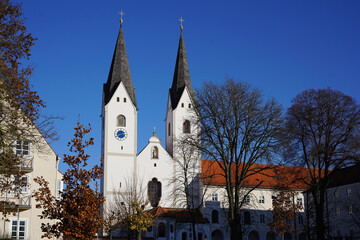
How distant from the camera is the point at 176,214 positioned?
57500 mm

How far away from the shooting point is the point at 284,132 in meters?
31.1

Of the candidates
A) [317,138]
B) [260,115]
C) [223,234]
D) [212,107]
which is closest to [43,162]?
[212,107]

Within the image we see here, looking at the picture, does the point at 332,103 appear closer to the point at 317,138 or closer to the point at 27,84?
the point at 317,138

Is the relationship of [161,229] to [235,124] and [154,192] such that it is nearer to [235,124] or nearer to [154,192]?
[154,192]

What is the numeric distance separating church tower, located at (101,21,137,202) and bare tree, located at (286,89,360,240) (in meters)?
27.0

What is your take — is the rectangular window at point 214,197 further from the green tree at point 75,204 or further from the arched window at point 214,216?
the green tree at point 75,204

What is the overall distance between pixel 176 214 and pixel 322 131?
1049 inches

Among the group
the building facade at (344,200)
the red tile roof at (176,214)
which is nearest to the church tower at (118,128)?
the red tile roof at (176,214)

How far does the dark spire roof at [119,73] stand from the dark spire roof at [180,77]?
590cm

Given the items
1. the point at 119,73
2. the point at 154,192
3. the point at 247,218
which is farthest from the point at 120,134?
the point at 247,218

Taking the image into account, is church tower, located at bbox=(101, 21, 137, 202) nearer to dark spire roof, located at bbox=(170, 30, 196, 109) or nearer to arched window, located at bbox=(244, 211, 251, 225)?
dark spire roof, located at bbox=(170, 30, 196, 109)

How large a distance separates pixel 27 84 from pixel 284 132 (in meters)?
17.5

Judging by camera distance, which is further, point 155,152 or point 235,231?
point 155,152

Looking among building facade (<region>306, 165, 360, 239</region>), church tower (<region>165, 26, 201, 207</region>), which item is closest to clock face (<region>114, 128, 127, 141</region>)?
church tower (<region>165, 26, 201, 207</region>)
